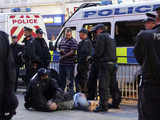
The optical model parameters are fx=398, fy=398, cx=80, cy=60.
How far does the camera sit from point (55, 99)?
7809 millimetres

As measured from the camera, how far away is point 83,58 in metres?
9.34

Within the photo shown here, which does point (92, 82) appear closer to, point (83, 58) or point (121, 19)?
point (83, 58)

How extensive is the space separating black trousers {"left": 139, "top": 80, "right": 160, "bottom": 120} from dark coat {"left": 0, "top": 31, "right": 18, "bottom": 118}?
151 centimetres

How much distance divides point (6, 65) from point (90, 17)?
8099 millimetres

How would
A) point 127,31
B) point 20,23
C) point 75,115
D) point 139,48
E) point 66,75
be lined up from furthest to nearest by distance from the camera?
point 20,23
point 127,31
point 66,75
point 75,115
point 139,48

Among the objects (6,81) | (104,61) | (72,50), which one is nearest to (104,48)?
(104,61)

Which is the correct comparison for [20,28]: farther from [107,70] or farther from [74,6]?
[74,6]

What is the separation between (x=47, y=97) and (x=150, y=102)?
151 inches

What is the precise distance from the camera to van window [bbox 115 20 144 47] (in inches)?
426

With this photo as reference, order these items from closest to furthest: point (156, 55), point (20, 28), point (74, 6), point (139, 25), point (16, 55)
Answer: point (156, 55)
point (16, 55)
point (139, 25)
point (20, 28)
point (74, 6)

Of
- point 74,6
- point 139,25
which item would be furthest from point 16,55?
point 74,6

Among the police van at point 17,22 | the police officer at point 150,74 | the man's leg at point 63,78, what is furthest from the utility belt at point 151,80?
the police van at point 17,22

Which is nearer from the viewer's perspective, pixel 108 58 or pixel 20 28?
pixel 108 58

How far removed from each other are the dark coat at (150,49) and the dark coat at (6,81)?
1.56m
